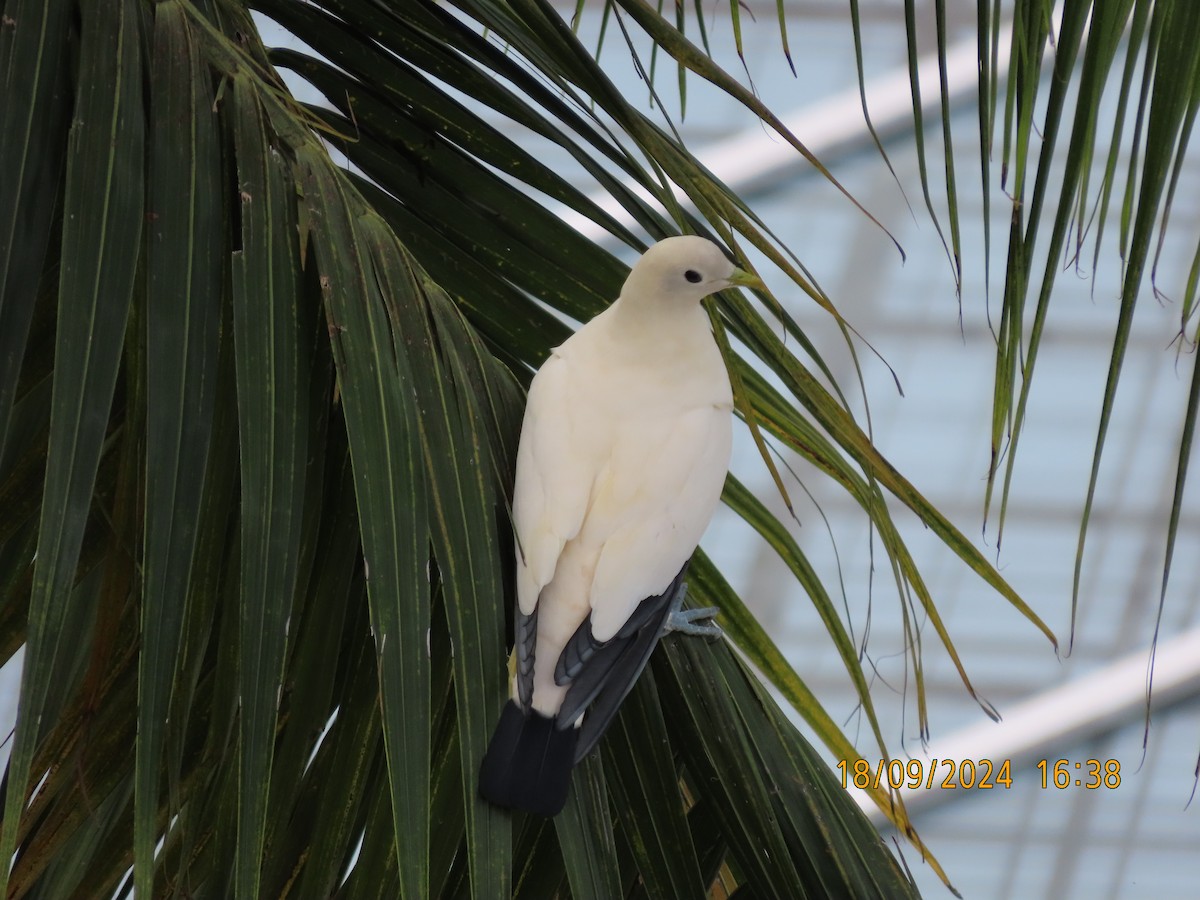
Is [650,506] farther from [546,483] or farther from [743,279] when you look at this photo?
[743,279]

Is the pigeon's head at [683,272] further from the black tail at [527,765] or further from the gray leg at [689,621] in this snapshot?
the black tail at [527,765]

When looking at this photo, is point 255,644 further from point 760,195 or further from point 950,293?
point 950,293

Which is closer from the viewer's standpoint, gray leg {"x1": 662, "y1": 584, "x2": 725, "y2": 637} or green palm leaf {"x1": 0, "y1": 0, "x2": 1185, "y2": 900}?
green palm leaf {"x1": 0, "y1": 0, "x2": 1185, "y2": 900}

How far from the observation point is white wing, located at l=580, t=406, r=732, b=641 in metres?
0.66

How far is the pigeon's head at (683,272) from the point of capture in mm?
779

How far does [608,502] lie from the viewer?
2.30ft

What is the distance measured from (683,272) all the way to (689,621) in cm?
22

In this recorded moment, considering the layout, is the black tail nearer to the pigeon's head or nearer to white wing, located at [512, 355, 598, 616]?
white wing, located at [512, 355, 598, 616]
